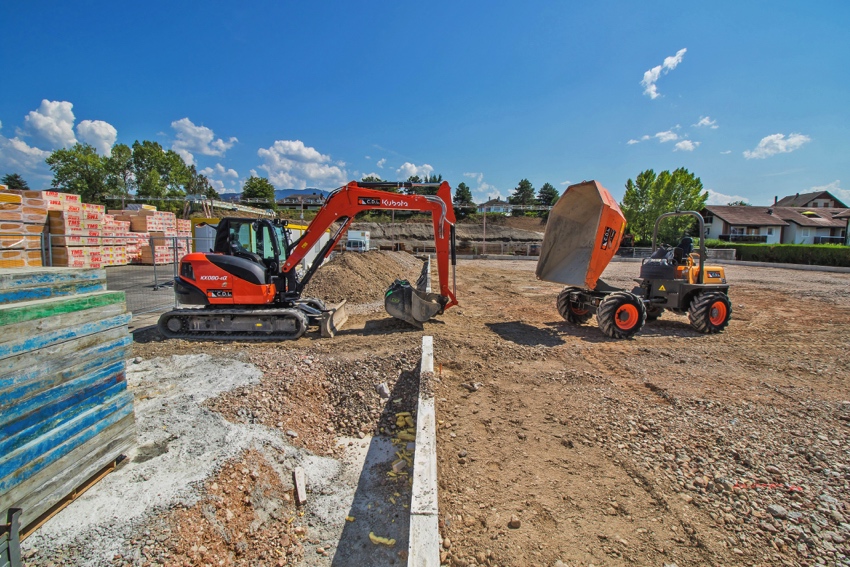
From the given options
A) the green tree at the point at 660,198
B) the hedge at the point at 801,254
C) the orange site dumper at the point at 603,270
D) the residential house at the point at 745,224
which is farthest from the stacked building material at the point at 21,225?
the residential house at the point at 745,224

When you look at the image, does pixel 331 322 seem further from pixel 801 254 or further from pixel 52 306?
pixel 801 254

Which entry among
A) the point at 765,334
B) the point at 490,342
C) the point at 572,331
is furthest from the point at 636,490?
the point at 765,334

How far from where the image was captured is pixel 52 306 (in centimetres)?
271

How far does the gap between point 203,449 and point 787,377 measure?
7331mm

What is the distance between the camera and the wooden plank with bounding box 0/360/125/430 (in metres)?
2.40

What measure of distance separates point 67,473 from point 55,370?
0.73 metres

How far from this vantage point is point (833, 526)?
8.85ft

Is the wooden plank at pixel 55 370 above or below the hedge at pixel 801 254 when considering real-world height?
below

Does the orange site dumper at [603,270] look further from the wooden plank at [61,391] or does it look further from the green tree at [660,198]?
the green tree at [660,198]

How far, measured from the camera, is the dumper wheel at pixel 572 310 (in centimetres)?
914

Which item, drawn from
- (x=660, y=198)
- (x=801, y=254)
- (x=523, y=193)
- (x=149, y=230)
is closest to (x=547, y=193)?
(x=523, y=193)

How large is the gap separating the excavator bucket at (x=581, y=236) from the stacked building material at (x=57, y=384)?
730 cm

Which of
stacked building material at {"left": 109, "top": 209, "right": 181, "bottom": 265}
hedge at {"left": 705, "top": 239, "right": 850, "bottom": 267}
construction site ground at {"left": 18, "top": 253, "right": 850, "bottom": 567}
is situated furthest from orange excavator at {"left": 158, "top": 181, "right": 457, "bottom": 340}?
hedge at {"left": 705, "top": 239, "right": 850, "bottom": 267}

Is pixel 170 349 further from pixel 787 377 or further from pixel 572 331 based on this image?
pixel 787 377
